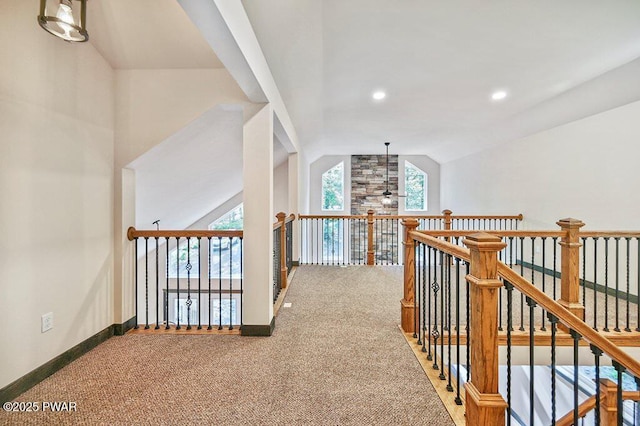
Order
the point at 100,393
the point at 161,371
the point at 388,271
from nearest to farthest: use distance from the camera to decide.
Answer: the point at 100,393, the point at 161,371, the point at 388,271

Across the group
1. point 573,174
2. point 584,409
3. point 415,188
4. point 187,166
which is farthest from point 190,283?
point 573,174

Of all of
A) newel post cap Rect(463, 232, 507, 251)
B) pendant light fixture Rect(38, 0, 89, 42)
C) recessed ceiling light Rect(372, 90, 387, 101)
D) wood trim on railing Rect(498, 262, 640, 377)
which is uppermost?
recessed ceiling light Rect(372, 90, 387, 101)

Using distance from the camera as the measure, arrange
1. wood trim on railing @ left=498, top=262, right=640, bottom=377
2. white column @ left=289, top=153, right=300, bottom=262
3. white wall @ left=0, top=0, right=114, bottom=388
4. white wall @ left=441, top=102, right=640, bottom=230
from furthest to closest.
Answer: white column @ left=289, top=153, right=300, bottom=262
white wall @ left=441, top=102, right=640, bottom=230
white wall @ left=0, top=0, right=114, bottom=388
wood trim on railing @ left=498, top=262, right=640, bottom=377

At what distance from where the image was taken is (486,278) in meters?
1.40

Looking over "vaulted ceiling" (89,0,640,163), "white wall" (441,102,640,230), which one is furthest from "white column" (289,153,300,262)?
"white wall" (441,102,640,230)

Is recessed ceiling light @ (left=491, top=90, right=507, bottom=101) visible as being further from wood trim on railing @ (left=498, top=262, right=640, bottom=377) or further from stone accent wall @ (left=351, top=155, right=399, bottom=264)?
stone accent wall @ (left=351, top=155, right=399, bottom=264)

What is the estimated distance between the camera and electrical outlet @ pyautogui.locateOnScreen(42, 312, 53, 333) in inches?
80.5

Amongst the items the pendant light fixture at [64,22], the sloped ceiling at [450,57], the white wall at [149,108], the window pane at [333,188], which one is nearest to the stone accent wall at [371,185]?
the window pane at [333,188]

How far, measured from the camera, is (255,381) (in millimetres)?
1991

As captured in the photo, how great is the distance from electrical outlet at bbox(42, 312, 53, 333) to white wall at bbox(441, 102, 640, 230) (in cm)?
572

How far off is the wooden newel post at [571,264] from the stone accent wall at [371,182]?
6.29 m

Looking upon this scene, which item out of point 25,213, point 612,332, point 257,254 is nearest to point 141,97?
point 25,213

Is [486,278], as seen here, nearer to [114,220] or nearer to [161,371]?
[161,371]

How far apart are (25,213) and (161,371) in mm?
1363
